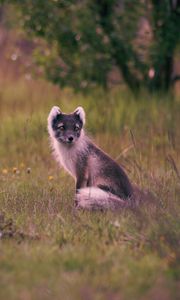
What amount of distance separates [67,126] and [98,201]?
1412 mm

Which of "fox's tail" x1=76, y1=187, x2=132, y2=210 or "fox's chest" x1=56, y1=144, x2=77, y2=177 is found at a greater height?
"fox's chest" x1=56, y1=144, x2=77, y2=177

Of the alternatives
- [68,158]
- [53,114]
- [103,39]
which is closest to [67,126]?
[53,114]

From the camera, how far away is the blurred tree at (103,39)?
13.5 metres

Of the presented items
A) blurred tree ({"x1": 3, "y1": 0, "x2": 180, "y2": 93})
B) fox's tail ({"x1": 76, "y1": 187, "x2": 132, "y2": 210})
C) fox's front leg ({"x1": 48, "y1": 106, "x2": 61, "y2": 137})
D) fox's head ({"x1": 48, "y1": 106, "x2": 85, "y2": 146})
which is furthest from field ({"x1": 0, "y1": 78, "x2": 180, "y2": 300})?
blurred tree ({"x1": 3, "y1": 0, "x2": 180, "y2": 93})

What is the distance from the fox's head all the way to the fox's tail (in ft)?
3.02

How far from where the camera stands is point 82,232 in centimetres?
687

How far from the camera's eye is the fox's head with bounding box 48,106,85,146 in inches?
345

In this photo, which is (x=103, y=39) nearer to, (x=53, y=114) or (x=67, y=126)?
(x=53, y=114)

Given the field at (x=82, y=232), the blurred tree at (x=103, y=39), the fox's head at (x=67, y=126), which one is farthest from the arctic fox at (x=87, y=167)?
the blurred tree at (x=103, y=39)

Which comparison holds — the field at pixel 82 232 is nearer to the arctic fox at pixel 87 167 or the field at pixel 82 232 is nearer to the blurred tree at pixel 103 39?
the arctic fox at pixel 87 167

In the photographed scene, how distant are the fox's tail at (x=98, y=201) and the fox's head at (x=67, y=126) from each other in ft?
3.02

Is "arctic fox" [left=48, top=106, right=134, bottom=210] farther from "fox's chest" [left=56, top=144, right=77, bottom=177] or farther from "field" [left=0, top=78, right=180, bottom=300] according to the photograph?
"field" [left=0, top=78, right=180, bottom=300]

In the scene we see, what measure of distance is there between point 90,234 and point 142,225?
0.49 m

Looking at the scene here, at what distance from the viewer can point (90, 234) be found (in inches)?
267
